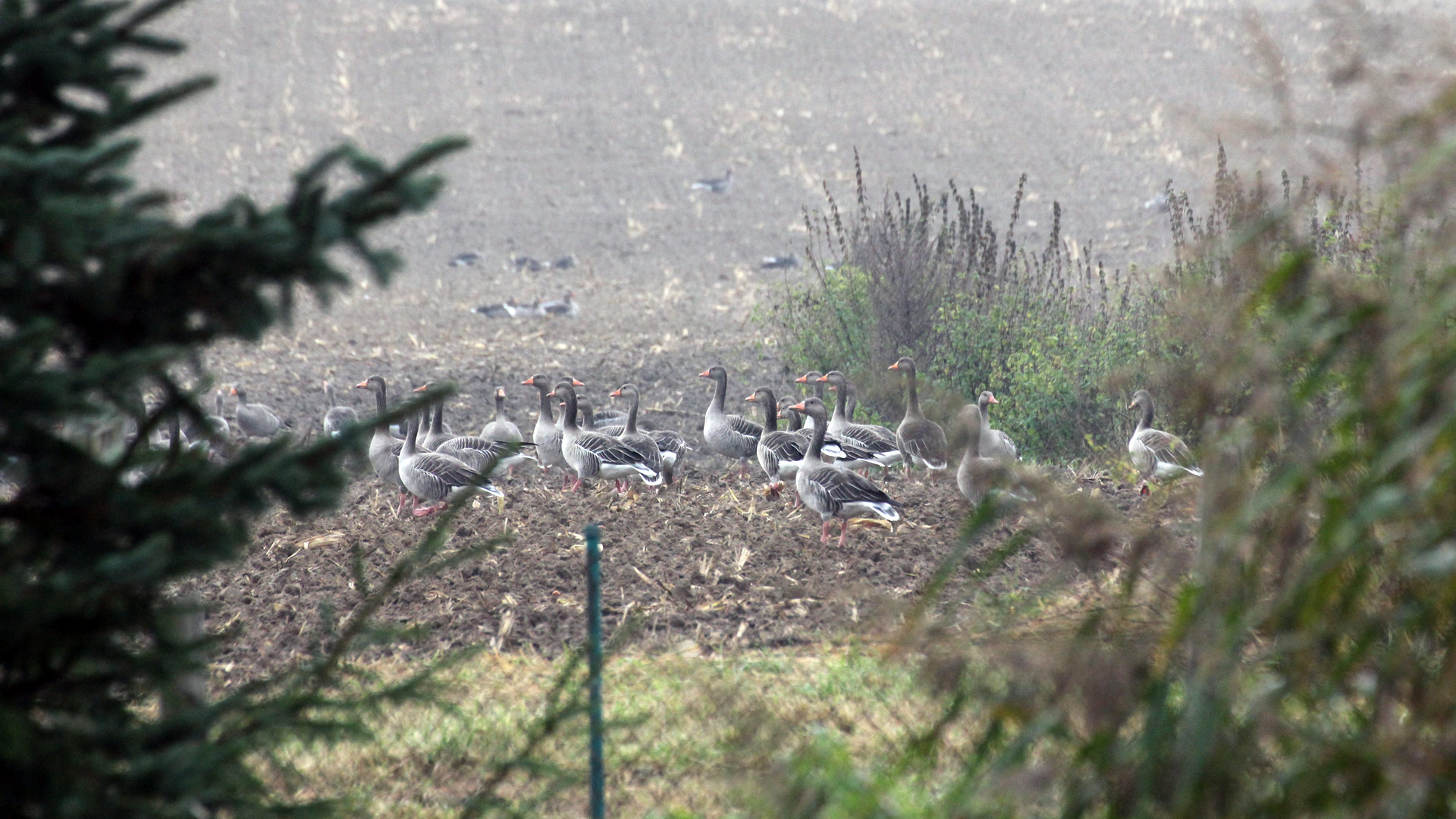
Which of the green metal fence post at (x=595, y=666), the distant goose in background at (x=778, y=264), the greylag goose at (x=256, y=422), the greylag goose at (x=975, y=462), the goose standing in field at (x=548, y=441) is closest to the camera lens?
the green metal fence post at (x=595, y=666)

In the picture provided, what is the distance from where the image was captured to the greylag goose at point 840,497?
9953 millimetres

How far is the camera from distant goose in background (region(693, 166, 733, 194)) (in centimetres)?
3716

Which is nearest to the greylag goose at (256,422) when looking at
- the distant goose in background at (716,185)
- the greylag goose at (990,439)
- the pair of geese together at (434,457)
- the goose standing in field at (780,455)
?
the pair of geese together at (434,457)

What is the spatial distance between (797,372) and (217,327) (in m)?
14.7

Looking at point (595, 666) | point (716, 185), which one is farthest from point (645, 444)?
point (716, 185)

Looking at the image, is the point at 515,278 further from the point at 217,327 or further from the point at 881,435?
the point at 217,327

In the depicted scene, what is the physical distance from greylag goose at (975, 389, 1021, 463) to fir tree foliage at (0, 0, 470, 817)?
9.98 metres

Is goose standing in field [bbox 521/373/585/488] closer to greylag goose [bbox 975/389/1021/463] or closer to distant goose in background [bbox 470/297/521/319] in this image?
greylag goose [bbox 975/389/1021/463]

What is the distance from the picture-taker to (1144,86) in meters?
44.5

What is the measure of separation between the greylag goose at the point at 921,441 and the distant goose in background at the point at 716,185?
24506 millimetres

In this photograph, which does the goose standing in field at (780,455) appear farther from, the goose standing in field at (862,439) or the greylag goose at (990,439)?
the greylag goose at (990,439)

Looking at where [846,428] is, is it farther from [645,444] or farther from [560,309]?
[560,309]

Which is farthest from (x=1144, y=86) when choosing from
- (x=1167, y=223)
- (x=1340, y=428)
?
(x=1340, y=428)

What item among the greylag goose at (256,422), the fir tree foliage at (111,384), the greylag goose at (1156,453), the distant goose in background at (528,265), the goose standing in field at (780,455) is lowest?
the distant goose in background at (528,265)
